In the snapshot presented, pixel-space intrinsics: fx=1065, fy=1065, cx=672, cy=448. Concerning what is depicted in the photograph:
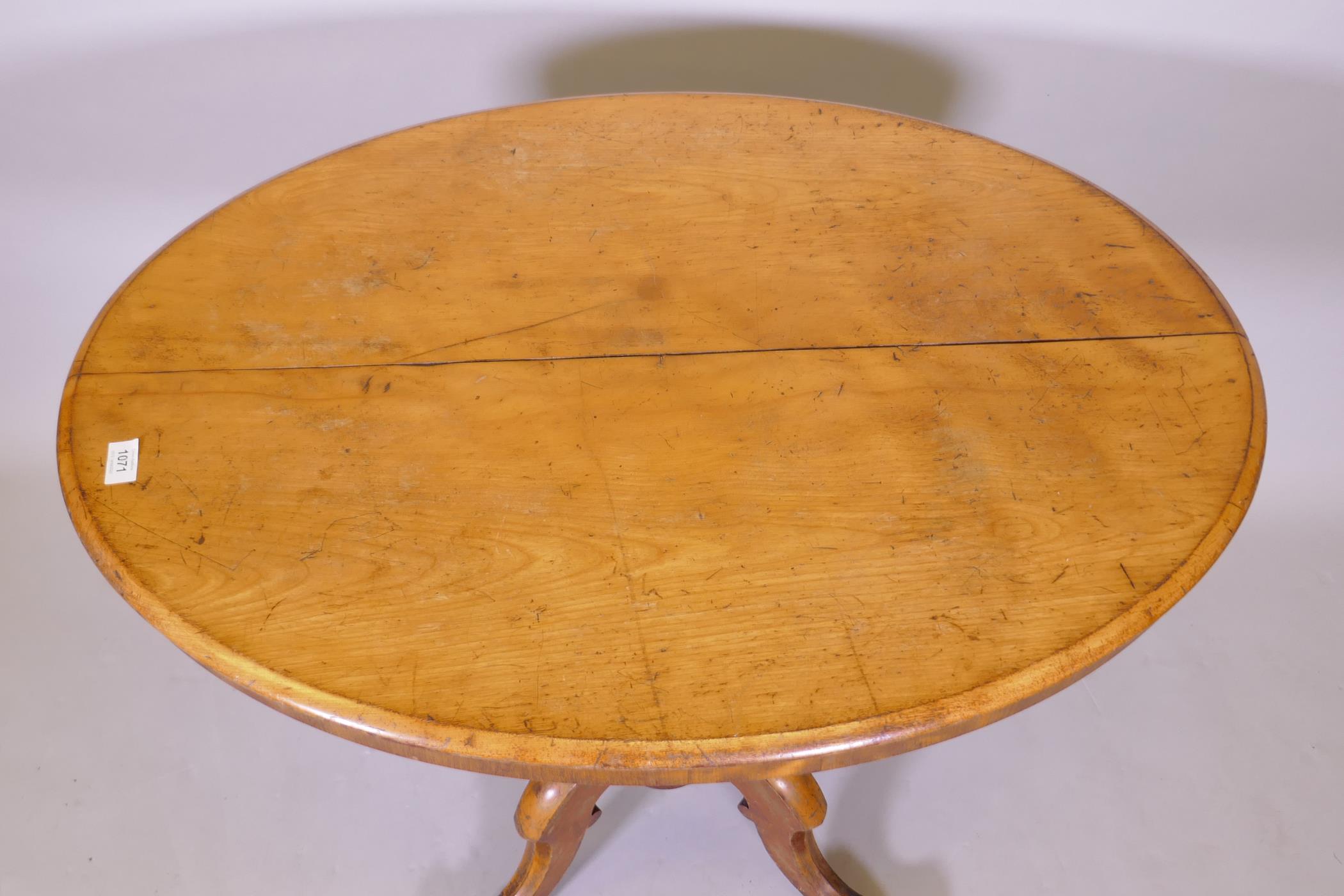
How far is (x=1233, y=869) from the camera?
5.45 feet

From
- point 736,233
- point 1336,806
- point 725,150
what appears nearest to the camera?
point 736,233

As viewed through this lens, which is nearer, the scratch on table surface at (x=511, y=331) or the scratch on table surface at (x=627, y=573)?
the scratch on table surface at (x=627, y=573)

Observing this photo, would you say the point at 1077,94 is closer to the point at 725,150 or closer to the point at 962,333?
the point at 725,150

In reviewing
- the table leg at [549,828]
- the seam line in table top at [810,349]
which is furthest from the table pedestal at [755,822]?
the seam line in table top at [810,349]

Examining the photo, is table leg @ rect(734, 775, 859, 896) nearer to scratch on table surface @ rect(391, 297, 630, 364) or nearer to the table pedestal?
the table pedestal

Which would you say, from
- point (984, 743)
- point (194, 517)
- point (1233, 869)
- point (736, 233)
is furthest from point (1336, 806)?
point (194, 517)

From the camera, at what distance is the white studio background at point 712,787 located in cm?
169

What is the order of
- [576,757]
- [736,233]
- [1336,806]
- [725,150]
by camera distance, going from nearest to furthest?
[576,757], [736,233], [725,150], [1336,806]

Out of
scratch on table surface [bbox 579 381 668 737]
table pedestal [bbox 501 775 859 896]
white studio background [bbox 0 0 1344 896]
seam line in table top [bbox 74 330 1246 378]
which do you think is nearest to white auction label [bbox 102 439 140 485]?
seam line in table top [bbox 74 330 1246 378]

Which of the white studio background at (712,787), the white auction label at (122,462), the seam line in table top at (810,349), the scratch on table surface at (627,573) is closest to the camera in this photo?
the scratch on table surface at (627,573)

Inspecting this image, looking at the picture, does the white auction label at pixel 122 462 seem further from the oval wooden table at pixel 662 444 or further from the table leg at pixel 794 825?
the table leg at pixel 794 825

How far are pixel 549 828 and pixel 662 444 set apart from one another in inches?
23.4

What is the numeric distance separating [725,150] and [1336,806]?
1.44 meters

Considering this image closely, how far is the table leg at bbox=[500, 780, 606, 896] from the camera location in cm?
138
